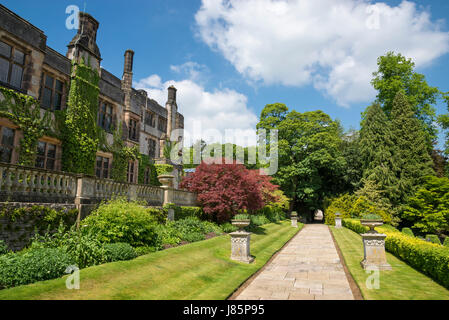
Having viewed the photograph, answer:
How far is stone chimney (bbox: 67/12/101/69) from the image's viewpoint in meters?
17.8

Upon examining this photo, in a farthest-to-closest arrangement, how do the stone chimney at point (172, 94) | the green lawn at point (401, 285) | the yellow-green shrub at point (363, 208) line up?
the yellow-green shrub at point (363, 208)
the stone chimney at point (172, 94)
the green lawn at point (401, 285)

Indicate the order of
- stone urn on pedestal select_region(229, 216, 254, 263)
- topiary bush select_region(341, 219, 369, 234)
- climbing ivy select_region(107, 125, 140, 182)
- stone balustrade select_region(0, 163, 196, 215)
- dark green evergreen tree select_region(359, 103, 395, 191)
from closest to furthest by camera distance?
stone balustrade select_region(0, 163, 196, 215) → stone urn on pedestal select_region(229, 216, 254, 263) → climbing ivy select_region(107, 125, 140, 182) → topiary bush select_region(341, 219, 369, 234) → dark green evergreen tree select_region(359, 103, 395, 191)

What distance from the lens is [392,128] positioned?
3600 centimetres

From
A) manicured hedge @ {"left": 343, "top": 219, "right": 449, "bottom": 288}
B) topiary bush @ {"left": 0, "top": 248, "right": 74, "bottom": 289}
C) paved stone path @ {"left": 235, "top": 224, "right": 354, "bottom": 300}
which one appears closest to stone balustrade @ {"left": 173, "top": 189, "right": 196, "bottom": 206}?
paved stone path @ {"left": 235, "top": 224, "right": 354, "bottom": 300}

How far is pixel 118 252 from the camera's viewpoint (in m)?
8.87

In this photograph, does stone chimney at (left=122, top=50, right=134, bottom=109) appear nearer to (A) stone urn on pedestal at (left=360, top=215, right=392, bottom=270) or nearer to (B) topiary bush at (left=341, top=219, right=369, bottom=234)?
(A) stone urn on pedestal at (left=360, top=215, right=392, bottom=270)

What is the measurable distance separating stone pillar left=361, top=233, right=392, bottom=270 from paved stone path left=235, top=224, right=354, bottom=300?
3.48 ft

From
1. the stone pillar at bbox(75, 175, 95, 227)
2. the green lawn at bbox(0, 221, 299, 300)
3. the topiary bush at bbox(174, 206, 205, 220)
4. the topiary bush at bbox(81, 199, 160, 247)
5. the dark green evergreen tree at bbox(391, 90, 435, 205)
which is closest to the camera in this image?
the green lawn at bbox(0, 221, 299, 300)

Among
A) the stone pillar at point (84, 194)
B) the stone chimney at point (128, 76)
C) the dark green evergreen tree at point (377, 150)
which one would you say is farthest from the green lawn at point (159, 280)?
the dark green evergreen tree at point (377, 150)

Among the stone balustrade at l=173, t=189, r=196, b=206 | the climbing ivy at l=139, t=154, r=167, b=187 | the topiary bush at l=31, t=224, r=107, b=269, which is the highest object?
the climbing ivy at l=139, t=154, r=167, b=187

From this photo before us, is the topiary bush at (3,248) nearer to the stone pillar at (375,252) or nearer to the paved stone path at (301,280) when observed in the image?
the paved stone path at (301,280)

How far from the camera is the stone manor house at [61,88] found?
13.8m

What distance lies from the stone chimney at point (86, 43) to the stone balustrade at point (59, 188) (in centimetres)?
1007

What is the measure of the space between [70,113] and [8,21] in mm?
5171
